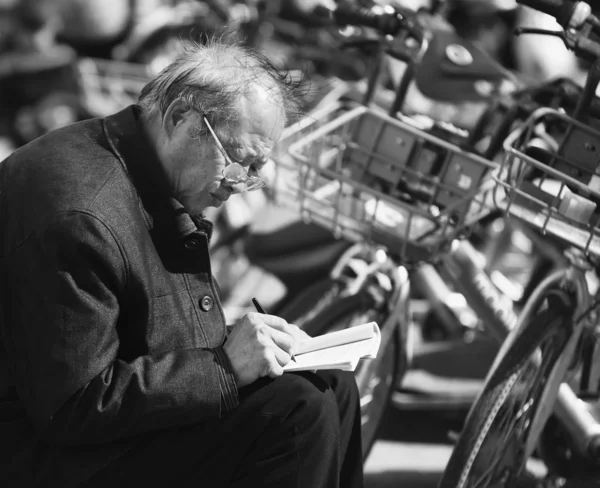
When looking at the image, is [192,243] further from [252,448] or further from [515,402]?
[515,402]

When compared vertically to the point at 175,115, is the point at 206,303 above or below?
below

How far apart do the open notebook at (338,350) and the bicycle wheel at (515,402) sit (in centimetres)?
62

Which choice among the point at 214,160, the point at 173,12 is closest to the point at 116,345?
the point at 214,160

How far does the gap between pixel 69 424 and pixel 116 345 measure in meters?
0.18

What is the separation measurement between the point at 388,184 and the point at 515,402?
800mm

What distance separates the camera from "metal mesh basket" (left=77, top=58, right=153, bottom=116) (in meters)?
4.80

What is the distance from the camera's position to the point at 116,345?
1.73m

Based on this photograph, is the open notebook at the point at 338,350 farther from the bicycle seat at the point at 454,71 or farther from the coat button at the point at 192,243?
the bicycle seat at the point at 454,71

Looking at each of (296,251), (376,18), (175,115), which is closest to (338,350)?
(175,115)

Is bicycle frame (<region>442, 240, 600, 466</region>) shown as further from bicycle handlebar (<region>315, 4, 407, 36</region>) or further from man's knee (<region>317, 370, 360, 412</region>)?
bicycle handlebar (<region>315, 4, 407, 36</region>)

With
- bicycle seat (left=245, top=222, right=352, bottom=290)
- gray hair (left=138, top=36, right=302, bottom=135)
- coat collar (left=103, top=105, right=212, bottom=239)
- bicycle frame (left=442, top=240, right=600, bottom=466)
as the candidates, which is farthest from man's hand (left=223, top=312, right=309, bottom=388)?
bicycle seat (left=245, top=222, right=352, bottom=290)

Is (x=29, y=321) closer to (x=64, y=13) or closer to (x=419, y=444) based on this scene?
(x=419, y=444)

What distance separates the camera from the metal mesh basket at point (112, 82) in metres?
4.80

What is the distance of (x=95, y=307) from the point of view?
166 centimetres
